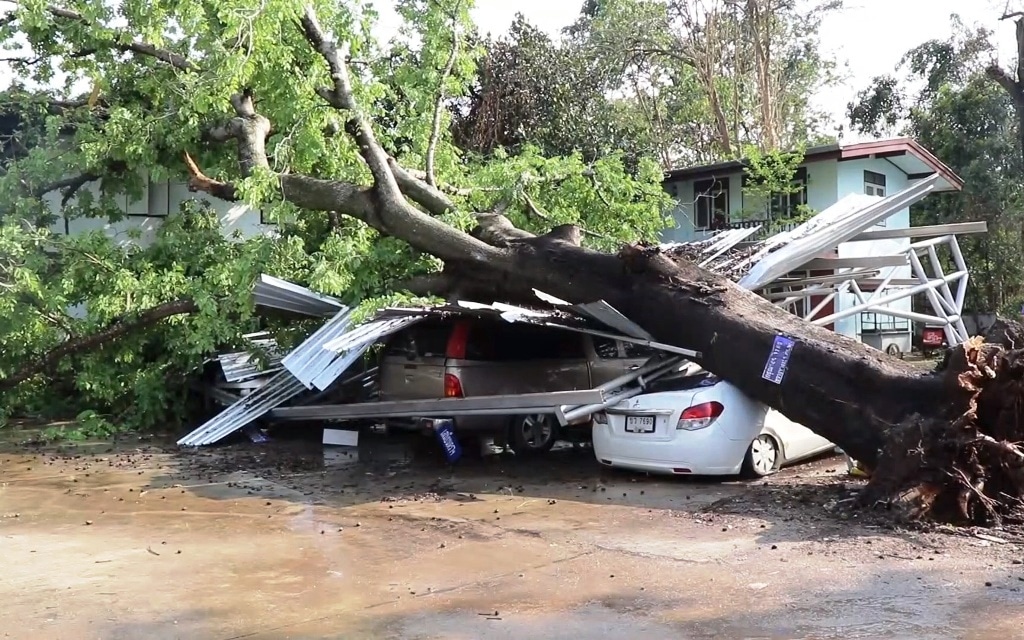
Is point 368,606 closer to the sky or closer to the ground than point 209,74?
closer to the ground

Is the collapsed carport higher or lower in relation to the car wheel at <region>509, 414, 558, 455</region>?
higher

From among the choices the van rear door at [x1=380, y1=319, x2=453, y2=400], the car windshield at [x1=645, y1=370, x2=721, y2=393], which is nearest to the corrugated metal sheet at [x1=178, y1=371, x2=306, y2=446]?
the van rear door at [x1=380, y1=319, x2=453, y2=400]

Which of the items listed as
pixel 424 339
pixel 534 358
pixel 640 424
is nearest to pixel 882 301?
pixel 640 424

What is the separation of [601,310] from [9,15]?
9.98 metres

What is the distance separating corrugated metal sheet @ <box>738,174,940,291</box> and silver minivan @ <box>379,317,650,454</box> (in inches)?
63.5

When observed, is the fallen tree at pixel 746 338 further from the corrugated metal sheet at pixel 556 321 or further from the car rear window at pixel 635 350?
the car rear window at pixel 635 350

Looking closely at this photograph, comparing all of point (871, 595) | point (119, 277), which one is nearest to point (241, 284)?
point (119, 277)

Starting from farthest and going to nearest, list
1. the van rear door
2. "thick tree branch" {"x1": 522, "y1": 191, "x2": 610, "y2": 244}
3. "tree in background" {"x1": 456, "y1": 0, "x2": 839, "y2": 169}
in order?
"tree in background" {"x1": 456, "y1": 0, "x2": 839, "y2": 169} < "thick tree branch" {"x1": 522, "y1": 191, "x2": 610, "y2": 244} < the van rear door

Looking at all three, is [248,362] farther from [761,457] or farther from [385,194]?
[761,457]

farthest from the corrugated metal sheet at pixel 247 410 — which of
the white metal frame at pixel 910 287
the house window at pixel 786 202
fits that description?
the house window at pixel 786 202

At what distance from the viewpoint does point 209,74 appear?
11742 mm

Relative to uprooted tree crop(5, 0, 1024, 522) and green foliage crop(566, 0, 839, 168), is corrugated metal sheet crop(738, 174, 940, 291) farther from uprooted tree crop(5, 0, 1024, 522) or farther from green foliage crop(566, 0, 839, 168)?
green foliage crop(566, 0, 839, 168)

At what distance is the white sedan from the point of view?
8914 mm

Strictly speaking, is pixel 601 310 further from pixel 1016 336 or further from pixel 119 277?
pixel 119 277
